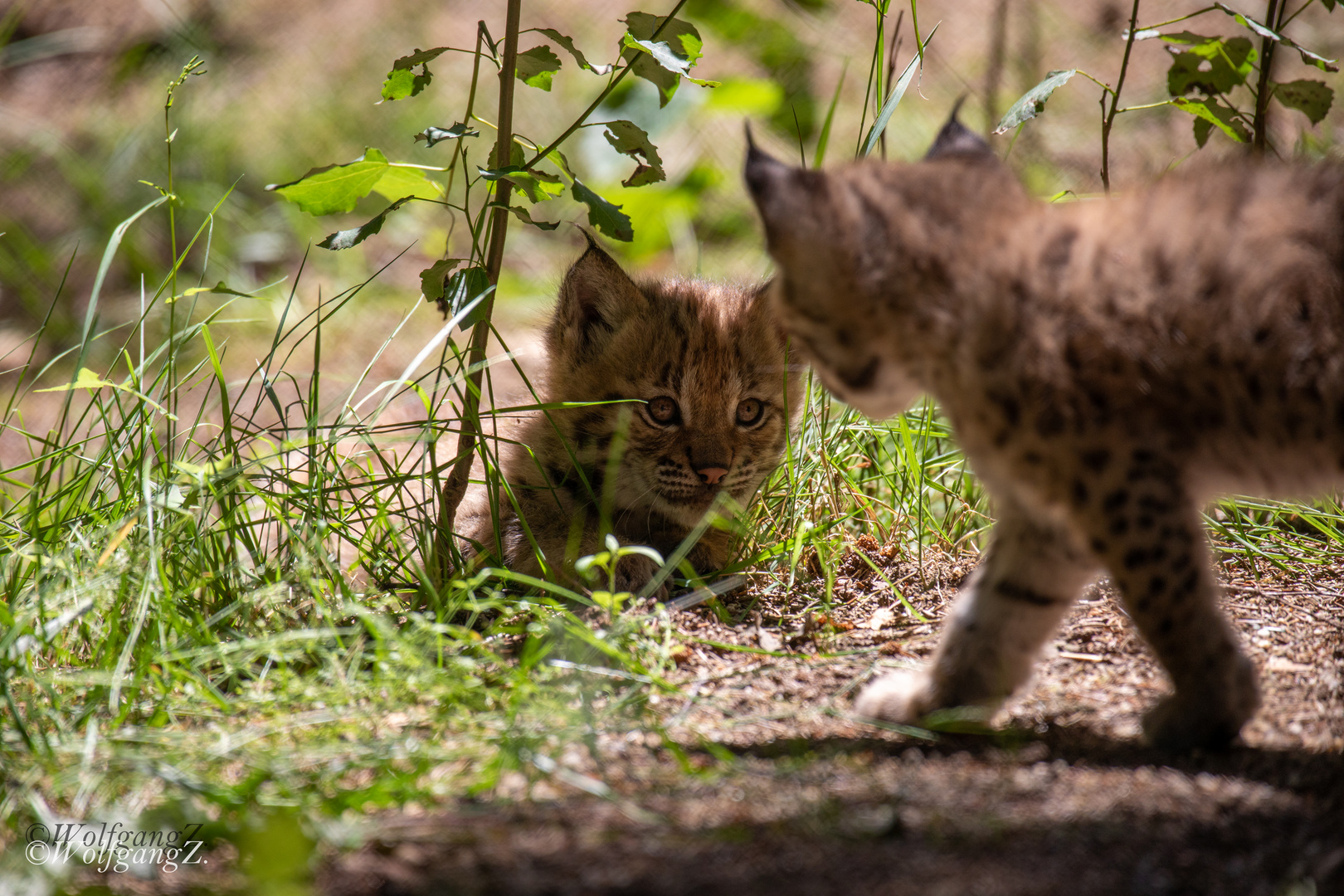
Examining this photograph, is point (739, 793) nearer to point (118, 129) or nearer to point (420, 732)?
point (420, 732)

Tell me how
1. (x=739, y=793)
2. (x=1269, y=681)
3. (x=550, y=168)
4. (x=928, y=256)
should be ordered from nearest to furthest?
1. (x=739, y=793)
2. (x=928, y=256)
3. (x=1269, y=681)
4. (x=550, y=168)

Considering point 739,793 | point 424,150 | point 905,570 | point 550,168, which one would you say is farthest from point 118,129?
point 739,793

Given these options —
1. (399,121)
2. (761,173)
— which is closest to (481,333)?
(761,173)

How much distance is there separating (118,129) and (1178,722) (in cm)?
963

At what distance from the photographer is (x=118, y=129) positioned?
9391 millimetres

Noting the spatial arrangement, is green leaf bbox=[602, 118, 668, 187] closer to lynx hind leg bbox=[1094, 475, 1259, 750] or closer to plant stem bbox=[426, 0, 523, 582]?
plant stem bbox=[426, 0, 523, 582]

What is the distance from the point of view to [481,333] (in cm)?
349

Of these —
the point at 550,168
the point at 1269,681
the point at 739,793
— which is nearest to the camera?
the point at 739,793

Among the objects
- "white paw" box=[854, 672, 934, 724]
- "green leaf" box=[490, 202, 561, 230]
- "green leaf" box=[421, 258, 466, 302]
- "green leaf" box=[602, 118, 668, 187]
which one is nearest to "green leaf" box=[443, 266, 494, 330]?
"green leaf" box=[421, 258, 466, 302]

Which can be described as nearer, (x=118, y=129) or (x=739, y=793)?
(x=739, y=793)

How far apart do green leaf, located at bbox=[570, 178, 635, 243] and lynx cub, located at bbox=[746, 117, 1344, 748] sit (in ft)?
1.85

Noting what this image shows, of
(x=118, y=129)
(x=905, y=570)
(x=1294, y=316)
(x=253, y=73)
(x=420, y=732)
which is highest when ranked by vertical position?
(x=253, y=73)

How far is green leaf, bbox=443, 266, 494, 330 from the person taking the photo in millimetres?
3158

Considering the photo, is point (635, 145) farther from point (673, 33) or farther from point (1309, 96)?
point (1309, 96)
